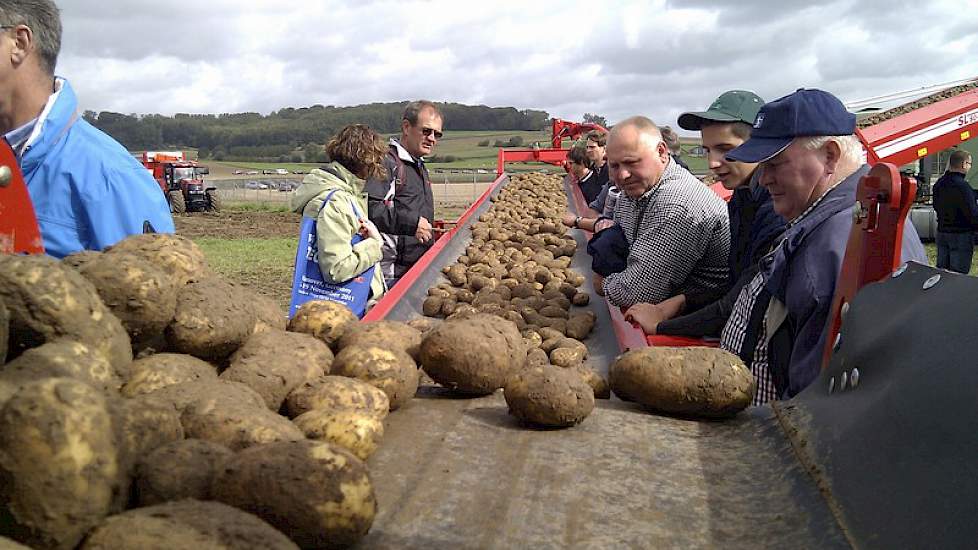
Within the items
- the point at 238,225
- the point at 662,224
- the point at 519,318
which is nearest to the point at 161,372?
the point at 519,318

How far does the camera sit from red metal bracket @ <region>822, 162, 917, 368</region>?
197 centimetres

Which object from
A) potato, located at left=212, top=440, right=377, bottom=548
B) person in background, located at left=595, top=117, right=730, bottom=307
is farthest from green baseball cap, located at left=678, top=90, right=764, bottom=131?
potato, located at left=212, top=440, right=377, bottom=548

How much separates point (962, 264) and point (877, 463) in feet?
34.4

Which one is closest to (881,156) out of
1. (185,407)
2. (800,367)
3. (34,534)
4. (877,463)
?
(800,367)

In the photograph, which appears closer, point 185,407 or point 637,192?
point 185,407

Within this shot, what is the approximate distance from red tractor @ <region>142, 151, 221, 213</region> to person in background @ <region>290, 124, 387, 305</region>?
2536cm

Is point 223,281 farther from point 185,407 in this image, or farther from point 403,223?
point 403,223

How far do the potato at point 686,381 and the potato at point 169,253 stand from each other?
1339 millimetres

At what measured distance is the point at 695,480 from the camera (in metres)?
1.71

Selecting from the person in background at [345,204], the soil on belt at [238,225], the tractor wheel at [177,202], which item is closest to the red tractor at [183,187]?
the tractor wheel at [177,202]

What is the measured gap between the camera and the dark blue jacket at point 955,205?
10023mm

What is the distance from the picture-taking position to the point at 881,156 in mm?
6758

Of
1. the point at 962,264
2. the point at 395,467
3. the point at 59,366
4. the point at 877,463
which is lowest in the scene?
the point at 962,264

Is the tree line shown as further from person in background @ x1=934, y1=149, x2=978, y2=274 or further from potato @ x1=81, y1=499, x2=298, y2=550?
potato @ x1=81, y1=499, x2=298, y2=550
